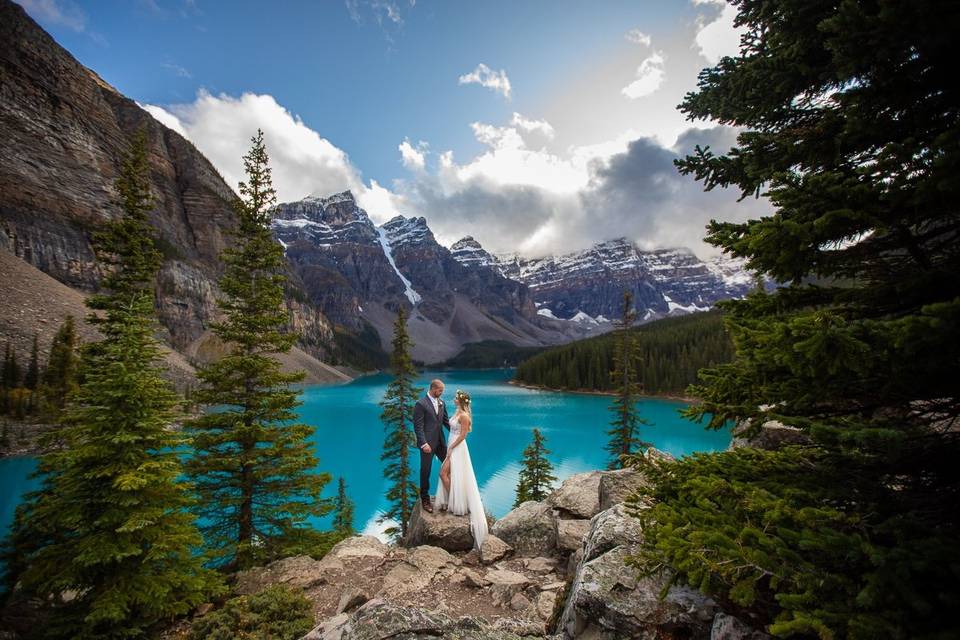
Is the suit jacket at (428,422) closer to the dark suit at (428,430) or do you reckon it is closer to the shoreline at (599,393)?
the dark suit at (428,430)

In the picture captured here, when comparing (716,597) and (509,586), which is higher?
(716,597)

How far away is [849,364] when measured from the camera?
233cm

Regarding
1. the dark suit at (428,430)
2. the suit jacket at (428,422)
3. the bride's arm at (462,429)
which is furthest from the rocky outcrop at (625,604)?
the suit jacket at (428,422)

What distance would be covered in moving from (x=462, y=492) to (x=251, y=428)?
6202mm

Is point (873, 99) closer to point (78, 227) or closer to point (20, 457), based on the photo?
point (20, 457)

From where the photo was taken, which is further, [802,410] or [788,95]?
[788,95]

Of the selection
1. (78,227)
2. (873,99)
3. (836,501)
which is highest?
(78,227)

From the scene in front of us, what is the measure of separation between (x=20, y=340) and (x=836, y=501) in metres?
85.7

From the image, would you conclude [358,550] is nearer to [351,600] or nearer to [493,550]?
[351,600]

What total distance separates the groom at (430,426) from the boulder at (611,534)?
4.25m

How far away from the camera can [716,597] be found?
3090 millimetres

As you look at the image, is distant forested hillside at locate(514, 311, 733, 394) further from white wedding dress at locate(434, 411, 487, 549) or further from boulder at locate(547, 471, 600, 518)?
white wedding dress at locate(434, 411, 487, 549)

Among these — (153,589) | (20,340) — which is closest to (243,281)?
(153,589)

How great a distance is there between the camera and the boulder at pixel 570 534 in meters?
8.89
